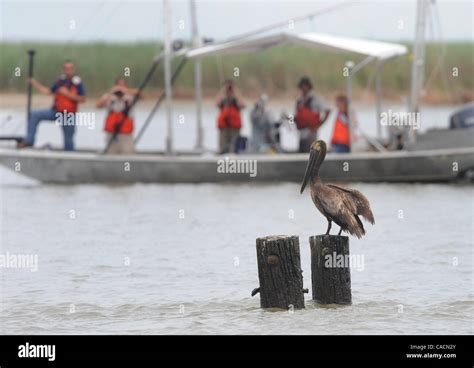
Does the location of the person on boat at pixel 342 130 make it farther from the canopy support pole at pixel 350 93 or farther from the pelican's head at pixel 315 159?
the pelican's head at pixel 315 159

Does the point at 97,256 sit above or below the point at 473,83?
below

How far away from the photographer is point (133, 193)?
27.7 metres

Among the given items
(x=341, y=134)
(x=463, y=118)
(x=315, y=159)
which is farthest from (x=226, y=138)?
(x=315, y=159)

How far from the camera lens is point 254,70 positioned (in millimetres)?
61750

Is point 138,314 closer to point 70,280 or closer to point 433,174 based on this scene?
point 70,280

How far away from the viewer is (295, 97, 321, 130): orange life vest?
1085 inches

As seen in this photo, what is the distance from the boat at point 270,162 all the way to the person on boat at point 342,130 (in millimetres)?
282

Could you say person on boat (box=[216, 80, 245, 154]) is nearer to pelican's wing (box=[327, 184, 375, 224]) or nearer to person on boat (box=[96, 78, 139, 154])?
person on boat (box=[96, 78, 139, 154])

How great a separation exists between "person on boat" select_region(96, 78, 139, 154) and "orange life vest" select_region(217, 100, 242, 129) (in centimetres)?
154

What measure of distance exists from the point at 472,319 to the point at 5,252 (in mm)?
7347

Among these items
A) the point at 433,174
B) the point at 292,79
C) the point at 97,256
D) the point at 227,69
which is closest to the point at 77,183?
the point at 433,174

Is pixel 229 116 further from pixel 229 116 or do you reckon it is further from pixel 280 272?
pixel 280 272

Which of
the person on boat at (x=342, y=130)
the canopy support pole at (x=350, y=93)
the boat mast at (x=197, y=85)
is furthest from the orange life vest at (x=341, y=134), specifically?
the boat mast at (x=197, y=85)

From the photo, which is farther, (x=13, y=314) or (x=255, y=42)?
(x=255, y=42)
